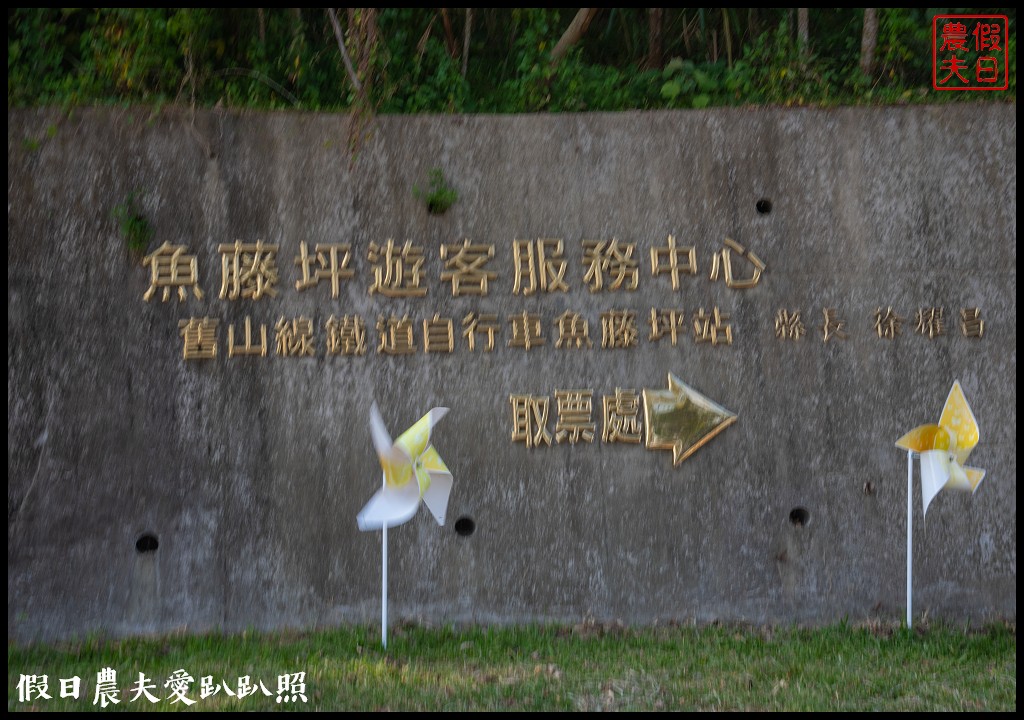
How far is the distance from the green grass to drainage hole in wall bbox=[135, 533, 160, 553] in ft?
1.48

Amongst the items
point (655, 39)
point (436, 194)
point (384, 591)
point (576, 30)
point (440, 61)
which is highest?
point (655, 39)

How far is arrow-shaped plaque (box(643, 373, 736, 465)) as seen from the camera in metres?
5.16

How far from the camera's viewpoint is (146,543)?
5.03 m

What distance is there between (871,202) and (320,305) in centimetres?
303

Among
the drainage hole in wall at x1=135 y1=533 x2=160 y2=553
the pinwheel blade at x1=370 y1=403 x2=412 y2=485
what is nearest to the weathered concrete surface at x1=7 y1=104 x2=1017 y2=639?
the drainage hole in wall at x1=135 y1=533 x2=160 y2=553

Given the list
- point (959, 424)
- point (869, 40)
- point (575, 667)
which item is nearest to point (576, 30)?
point (869, 40)

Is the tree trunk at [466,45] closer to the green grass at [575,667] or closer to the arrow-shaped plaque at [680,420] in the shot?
the arrow-shaped plaque at [680,420]

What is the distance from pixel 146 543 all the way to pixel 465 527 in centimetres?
165

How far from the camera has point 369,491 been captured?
508cm

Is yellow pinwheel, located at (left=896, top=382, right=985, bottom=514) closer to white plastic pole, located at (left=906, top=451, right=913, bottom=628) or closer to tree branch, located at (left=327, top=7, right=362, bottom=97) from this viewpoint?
white plastic pole, located at (left=906, top=451, right=913, bottom=628)

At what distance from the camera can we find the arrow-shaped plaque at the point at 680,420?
16.9ft

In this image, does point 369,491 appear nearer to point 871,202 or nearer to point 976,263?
point 871,202

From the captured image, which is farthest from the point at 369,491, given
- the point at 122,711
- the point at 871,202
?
the point at 871,202

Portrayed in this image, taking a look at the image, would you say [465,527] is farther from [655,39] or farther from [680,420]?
[655,39]
